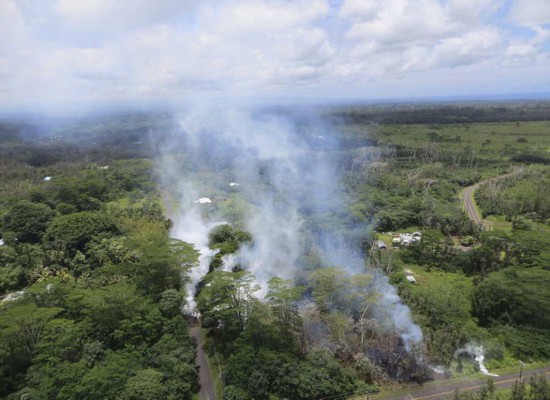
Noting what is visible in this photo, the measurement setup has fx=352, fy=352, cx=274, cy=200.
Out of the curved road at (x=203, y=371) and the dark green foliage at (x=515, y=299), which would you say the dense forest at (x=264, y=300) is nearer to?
the dark green foliage at (x=515, y=299)

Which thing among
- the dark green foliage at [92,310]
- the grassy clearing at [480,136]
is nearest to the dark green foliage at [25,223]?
the dark green foliage at [92,310]

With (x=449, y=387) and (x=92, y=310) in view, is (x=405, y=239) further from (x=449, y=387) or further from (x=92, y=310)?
(x=92, y=310)

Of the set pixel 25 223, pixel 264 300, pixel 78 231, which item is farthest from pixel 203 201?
pixel 264 300

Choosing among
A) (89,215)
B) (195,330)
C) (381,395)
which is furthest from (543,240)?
(89,215)

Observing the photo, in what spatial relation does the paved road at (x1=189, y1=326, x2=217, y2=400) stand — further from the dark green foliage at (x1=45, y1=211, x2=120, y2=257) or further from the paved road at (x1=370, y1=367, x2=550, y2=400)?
the dark green foliage at (x1=45, y1=211, x2=120, y2=257)

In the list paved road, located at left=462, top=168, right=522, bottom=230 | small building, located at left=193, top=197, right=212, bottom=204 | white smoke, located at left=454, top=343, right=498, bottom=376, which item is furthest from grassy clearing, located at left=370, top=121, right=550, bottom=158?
white smoke, located at left=454, top=343, right=498, bottom=376

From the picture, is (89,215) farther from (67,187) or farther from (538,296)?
(538,296)

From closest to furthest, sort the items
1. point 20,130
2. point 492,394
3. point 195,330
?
point 492,394
point 195,330
point 20,130
